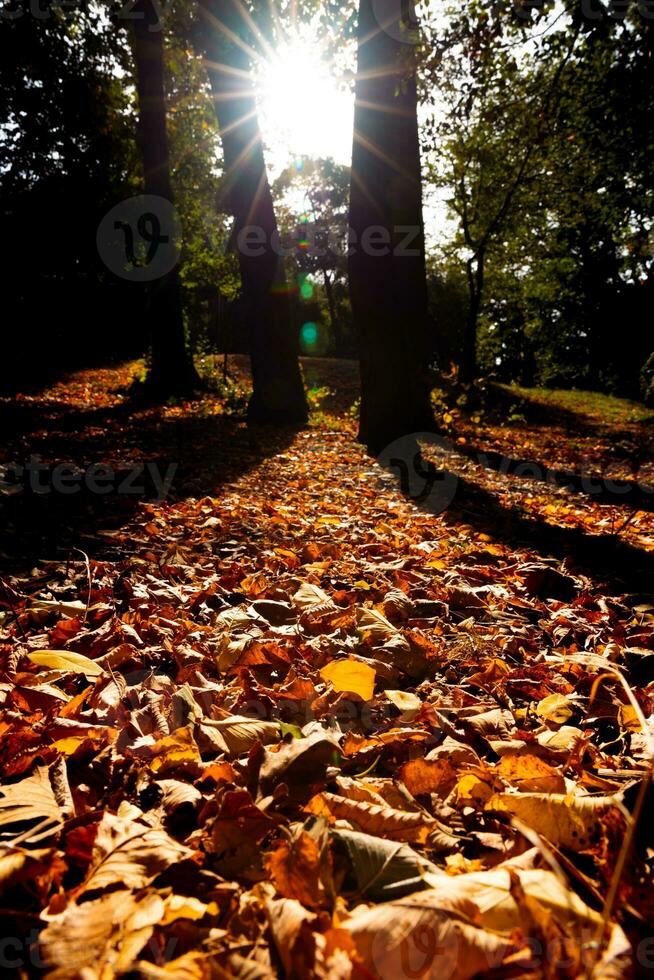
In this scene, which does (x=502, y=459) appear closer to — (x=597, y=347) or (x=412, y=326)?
(x=412, y=326)

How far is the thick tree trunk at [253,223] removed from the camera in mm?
8961

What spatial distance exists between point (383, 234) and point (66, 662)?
681 centimetres

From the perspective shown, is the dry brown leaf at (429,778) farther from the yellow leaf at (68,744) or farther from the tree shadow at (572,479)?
the tree shadow at (572,479)

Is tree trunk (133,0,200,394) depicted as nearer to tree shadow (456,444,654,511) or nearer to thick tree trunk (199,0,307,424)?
thick tree trunk (199,0,307,424)

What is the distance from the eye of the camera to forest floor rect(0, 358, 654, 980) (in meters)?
0.78

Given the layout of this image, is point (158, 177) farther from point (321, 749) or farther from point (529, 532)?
point (321, 749)

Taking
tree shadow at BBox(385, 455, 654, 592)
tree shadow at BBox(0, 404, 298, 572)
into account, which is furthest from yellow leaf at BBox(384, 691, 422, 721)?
tree shadow at BBox(0, 404, 298, 572)

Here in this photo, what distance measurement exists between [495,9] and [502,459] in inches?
200

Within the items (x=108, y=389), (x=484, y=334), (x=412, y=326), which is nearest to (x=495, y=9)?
(x=412, y=326)

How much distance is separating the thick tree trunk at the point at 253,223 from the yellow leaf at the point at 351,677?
8019 millimetres

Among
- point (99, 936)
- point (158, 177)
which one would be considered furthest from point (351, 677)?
point (158, 177)

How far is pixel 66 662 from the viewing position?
5.32 ft

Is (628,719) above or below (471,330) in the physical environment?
below

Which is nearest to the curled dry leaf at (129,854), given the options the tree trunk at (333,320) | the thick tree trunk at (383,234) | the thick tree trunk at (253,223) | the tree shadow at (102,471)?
the tree shadow at (102,471)
